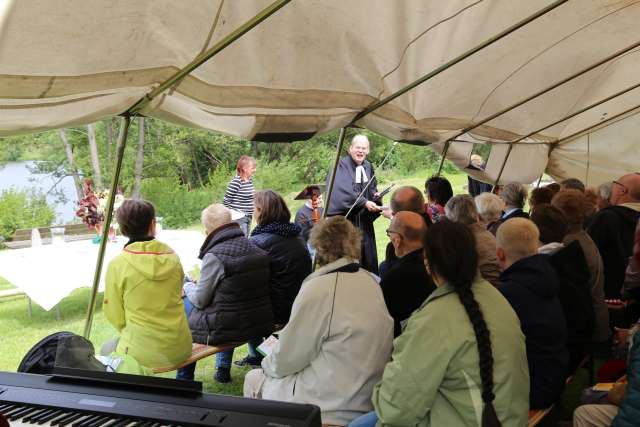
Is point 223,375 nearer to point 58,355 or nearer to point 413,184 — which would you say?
point 58,355

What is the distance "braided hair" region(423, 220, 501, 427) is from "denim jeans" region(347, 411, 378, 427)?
1.68ft

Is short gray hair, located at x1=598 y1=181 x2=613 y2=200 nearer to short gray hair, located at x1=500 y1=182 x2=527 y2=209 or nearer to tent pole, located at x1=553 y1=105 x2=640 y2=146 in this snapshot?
short gray hair, located at x1=500 y1=182 x2=527 y2=209

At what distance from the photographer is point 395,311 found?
3166 millimetres

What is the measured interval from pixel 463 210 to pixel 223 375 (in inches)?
85.3

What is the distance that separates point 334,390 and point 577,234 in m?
2.32

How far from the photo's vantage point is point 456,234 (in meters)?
2.26

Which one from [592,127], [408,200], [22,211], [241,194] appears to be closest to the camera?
[408,200]

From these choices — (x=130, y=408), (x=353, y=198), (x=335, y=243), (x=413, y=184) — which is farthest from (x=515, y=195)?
(x=413, y=184)

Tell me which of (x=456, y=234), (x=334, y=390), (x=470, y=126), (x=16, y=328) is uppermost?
(x=470, y=126)

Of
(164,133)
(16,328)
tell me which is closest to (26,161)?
(164,133)

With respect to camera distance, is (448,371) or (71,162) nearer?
(448,371)

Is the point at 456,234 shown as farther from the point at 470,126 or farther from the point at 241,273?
the point at 470,126

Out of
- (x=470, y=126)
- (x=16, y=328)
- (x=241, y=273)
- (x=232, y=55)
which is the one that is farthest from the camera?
(x=16, y=328)

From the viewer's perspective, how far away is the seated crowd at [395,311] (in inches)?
82.7
